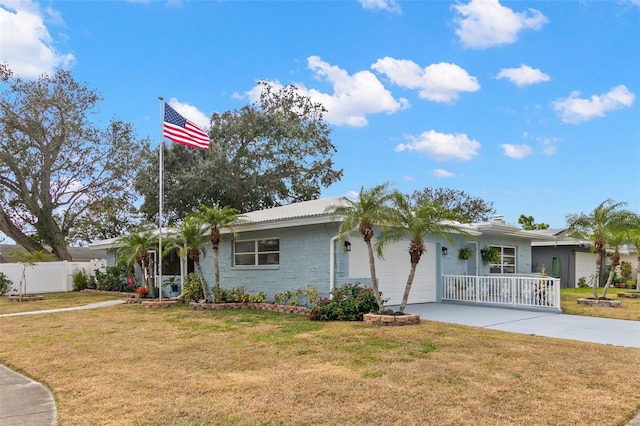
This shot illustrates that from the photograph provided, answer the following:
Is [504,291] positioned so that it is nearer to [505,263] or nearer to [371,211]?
[505,263]

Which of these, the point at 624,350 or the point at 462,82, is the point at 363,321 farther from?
the point at 462,82

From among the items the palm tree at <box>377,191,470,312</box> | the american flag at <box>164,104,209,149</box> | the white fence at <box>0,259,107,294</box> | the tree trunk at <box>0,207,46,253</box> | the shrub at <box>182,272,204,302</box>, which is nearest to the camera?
the palm tree at <box>377,191,470,312</box>

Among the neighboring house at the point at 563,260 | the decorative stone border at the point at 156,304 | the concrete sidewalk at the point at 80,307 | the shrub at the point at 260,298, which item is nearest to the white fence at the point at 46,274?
A: the concrete sidewalk at the point at 80,307

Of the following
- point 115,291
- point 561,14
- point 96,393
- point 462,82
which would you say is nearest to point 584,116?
point 462,82

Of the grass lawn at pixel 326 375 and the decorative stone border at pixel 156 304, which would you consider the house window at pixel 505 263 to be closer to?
the grass lawn at pixel 326 375

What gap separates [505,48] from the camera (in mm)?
14508

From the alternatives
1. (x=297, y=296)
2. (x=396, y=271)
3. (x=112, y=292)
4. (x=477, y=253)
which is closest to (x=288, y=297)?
(x=297, y=296)

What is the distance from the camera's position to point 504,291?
13.6 meters

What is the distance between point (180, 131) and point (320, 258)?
6.16 metres

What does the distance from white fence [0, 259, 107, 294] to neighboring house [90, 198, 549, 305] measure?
1000 centimetres

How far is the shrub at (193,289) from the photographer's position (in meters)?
15.5

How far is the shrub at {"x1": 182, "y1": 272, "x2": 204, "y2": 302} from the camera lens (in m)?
15.5

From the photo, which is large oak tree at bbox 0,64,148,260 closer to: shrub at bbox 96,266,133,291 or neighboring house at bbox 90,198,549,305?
shrub at bbox 96,266,133,291

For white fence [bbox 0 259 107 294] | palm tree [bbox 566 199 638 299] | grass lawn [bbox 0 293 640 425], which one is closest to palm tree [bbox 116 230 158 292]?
grass lawn [bbox 0 293 640 425]
